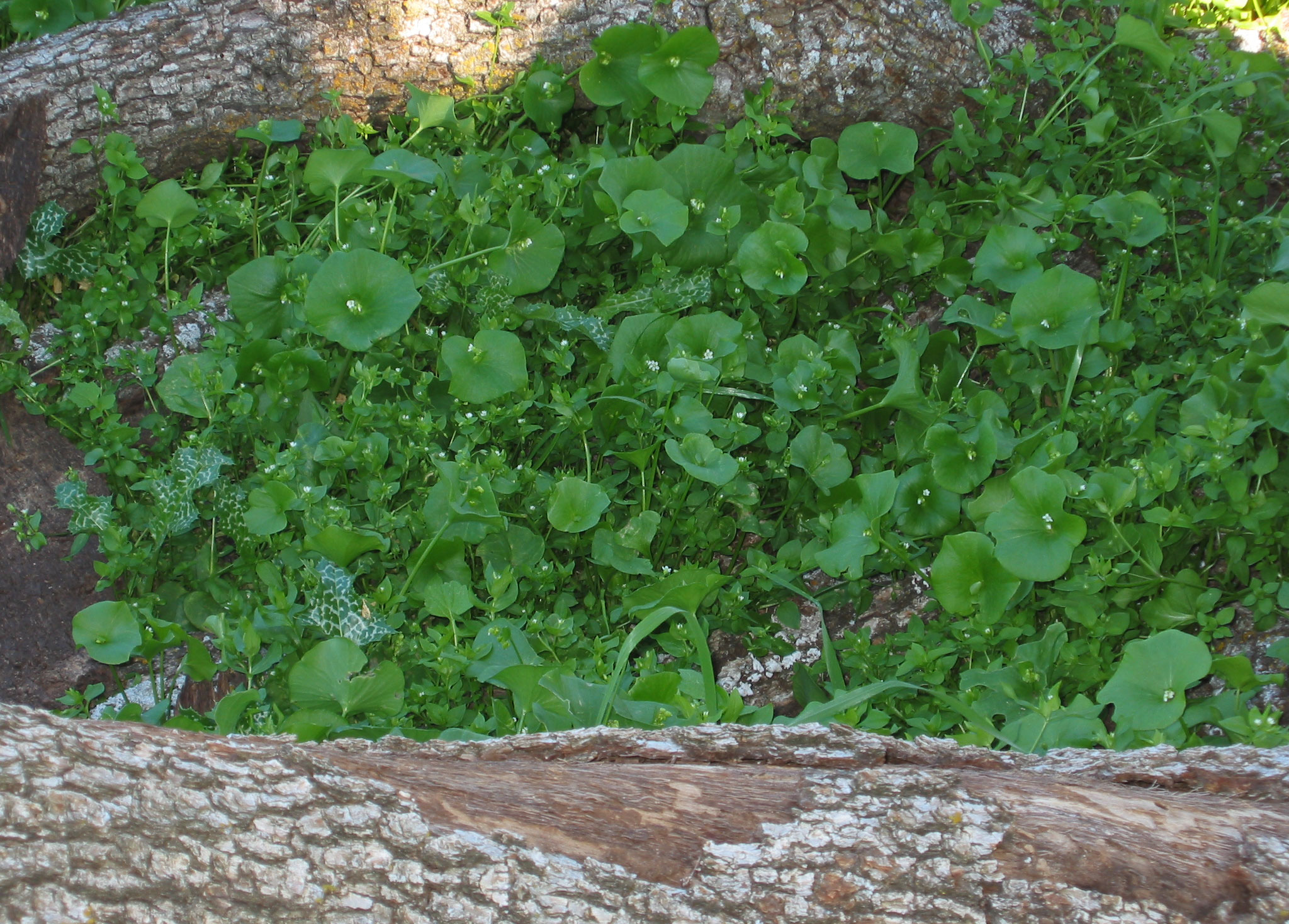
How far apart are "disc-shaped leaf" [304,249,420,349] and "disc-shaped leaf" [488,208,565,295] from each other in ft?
0.82

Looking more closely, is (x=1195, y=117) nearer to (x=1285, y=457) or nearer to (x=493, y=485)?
(x=1285, y=457)

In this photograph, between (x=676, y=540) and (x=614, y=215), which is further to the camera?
(x=614, y=215)

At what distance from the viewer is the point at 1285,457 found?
1.90 meters

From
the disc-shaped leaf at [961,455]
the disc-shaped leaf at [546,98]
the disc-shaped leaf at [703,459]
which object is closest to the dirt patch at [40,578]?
the disc-shaped leaf at [703,459]

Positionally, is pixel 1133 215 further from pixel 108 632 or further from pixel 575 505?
pixel 108 632

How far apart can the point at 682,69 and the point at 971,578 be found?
1.48 metres

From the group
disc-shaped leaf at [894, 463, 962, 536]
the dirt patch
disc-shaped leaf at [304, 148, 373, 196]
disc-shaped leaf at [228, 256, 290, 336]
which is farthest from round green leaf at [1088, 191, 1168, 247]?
the dirt patch

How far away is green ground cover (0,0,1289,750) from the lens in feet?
5.93

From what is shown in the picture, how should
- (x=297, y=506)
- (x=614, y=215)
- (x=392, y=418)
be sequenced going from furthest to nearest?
(x=614, y=215) → (x=392, y=418) → (x=297, y=506)

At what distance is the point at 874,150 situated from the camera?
246 centimetres

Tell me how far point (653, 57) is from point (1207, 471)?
161 centimetres

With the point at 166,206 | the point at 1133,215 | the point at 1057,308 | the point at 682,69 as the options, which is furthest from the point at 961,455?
the point at 166,206

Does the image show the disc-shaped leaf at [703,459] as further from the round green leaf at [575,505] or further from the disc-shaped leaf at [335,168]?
the disc-shaped leaf at [335,168]

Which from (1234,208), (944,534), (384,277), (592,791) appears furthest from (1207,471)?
(384,277)
